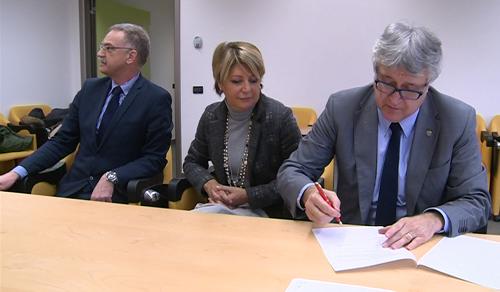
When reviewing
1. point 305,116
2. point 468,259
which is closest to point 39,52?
point 305,116

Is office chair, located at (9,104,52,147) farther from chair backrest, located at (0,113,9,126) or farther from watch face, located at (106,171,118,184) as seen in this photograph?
watch face, located at (106,171,118,184)

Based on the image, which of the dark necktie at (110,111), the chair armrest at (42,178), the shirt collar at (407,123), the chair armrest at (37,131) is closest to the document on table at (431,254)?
the shirt collar at (407,123)

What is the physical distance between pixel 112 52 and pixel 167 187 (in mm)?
874

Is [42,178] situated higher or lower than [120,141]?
lower

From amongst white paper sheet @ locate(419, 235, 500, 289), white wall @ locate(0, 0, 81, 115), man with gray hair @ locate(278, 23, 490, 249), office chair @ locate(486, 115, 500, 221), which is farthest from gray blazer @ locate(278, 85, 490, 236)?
white wall @ locate(0, 0, 81, 115)

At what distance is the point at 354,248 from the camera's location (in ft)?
3.88

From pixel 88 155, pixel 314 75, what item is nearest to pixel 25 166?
pixel 88 155

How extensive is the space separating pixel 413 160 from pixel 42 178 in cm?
185

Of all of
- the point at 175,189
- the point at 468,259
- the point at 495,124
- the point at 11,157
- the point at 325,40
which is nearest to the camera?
the point at 468,259

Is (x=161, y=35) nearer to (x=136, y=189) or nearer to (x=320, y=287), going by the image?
(x=136, y=189)

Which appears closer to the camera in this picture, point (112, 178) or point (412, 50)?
point (412, 50)

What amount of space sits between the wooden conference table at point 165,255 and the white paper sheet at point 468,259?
3cm

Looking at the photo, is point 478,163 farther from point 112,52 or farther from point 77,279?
point 112,52

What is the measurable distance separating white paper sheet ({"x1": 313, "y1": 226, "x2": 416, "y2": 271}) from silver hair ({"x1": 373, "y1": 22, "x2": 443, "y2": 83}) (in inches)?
20.4
